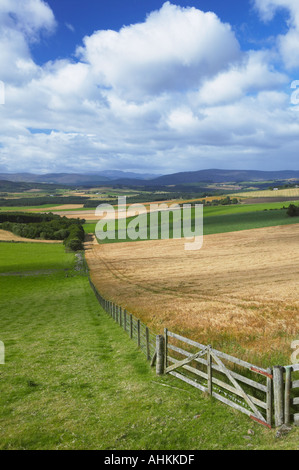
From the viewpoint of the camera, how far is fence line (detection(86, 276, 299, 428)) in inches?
362

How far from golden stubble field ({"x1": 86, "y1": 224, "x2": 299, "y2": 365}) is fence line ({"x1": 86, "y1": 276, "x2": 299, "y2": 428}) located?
76.3 inches

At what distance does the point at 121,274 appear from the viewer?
55.7 m

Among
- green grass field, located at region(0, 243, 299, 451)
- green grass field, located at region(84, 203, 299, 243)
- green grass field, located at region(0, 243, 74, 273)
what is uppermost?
green grass field, located at region(84, 203, 299, 243)

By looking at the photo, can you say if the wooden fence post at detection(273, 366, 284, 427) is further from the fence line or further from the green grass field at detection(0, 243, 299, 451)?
the green grass field at detection(0, 243, 299, 451)

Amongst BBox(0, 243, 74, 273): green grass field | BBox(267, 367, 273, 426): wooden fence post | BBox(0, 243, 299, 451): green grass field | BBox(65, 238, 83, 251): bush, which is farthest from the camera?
BBox(65, 238, 83, 251): bush

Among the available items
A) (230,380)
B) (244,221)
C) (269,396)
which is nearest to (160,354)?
(230,380)

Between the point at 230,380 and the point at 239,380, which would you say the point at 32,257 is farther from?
the point at 230,380

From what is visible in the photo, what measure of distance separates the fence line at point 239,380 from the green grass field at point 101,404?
34cm

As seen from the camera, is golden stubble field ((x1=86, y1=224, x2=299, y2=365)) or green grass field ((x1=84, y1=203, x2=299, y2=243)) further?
green grass field ((x1=84, y1=203, x2=299, y2=243))

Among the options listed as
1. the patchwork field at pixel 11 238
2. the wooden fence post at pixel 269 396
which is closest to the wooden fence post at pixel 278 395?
the wooden fence post at pixel 269 396

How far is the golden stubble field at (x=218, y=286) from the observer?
1733 centimetres

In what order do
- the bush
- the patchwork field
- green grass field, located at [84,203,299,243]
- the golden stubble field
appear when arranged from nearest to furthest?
the golden stubble field
green grass field, located at [84,203,299,243]
the bush
the patchwork field

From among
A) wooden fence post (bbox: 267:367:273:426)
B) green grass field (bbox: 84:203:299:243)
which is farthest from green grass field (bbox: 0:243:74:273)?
wooden fence post (bbox: 267:367:273:426)

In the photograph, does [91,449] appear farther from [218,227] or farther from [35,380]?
[218,227]
